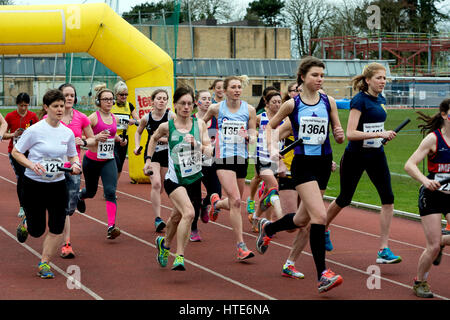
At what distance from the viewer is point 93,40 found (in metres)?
13.3

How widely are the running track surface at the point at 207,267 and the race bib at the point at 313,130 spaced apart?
54.7 inches

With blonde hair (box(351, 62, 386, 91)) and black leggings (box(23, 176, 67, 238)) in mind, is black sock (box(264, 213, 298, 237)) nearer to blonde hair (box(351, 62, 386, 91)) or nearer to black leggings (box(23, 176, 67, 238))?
blonde hair (box(351, 62, 386, 91))

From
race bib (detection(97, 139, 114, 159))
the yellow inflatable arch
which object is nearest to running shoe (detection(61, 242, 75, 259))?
race bib (detection(97, 139, 114, 159))

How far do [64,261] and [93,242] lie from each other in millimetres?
1156

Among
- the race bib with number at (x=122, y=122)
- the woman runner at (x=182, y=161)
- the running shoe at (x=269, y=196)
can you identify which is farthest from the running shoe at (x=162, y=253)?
the race bib with number at (x=122, y=122)

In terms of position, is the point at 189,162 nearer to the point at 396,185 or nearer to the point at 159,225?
the point at 159,225

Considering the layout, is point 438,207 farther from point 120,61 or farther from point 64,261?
point 120,61

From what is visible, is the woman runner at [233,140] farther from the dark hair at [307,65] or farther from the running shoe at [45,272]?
the running shoe at [45,272]

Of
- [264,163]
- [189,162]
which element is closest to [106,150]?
[264,163]

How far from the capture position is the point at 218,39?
240 feet

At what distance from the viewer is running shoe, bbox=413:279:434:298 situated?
621 cm

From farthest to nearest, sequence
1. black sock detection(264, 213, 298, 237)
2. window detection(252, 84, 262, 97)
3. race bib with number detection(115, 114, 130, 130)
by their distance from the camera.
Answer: window detection(252, 84, 262, 97), race bib with number detection(115, 114, 130, 130), black sock detection(264, 213, 298, 237)

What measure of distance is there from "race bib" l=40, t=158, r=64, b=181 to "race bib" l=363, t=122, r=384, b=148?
3.20 meters

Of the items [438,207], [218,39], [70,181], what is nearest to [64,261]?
[70,181]
